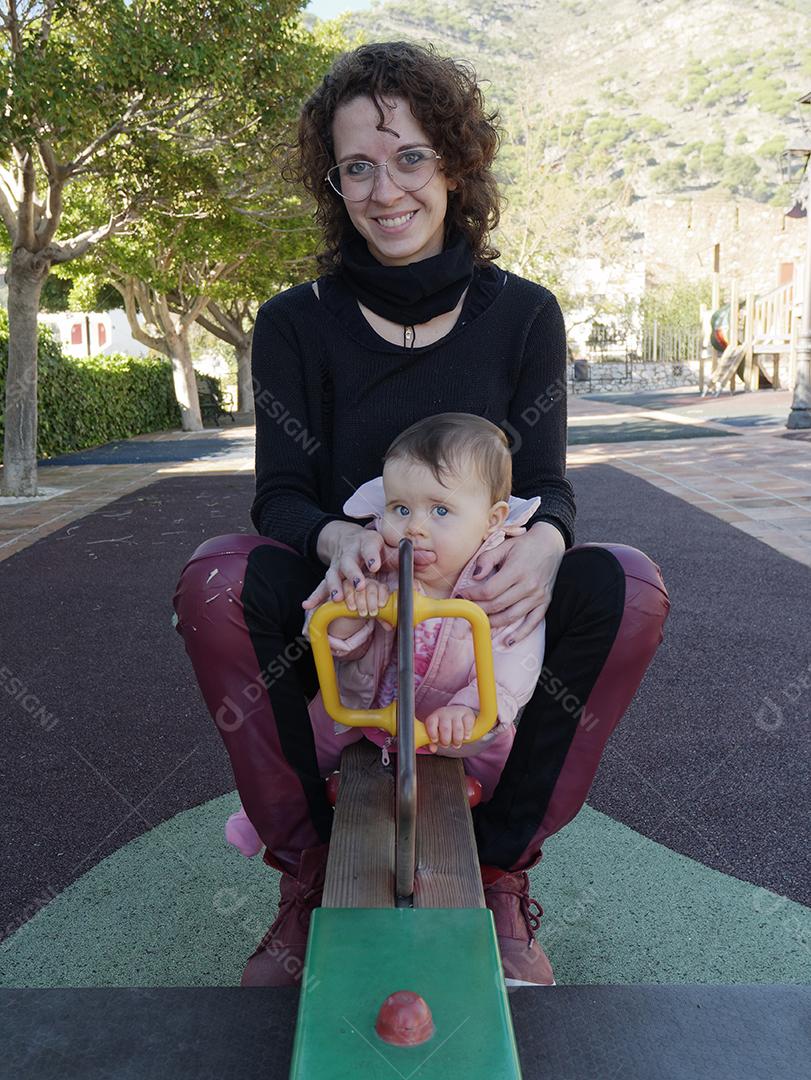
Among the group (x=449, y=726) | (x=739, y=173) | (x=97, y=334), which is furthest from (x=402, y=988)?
(x=739, y=173)

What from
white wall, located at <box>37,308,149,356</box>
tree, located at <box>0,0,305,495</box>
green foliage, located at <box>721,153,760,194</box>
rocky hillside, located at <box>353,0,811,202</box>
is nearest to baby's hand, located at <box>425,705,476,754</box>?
tree, located at <box>0,0,305,495</box>

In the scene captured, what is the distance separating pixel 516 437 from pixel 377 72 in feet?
2.61

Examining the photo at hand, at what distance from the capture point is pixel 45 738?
3230 mm

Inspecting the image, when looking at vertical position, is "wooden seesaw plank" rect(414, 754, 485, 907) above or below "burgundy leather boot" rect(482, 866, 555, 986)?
above

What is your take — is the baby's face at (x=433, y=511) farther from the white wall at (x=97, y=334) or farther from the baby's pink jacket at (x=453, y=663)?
the white wall at (x=97, y=334)

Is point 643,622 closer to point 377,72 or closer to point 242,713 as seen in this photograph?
point 242,713

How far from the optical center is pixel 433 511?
180 centimetres

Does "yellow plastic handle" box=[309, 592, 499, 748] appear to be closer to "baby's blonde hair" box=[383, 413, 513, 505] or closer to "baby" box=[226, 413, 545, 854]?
"baby" box=[226, 413, 545, 854]

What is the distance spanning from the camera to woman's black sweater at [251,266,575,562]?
2.14m

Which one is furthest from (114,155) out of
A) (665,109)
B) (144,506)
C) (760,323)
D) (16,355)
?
(665,109)

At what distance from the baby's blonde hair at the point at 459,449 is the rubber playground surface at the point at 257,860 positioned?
955 millimetres

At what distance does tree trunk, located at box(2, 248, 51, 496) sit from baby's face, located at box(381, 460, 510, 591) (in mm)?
7546

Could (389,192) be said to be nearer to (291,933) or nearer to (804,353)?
(291,933)

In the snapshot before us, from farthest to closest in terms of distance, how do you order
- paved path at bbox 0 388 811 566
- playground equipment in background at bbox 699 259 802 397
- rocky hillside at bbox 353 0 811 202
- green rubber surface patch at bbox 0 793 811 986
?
rocky hillside at bbox 353 0 811 202 → playground equipment in background at bbox 699 259 802 397 → paved path at bbox 0 388 811 566 → green rubber surface patch at bbox 0 793 811 986
